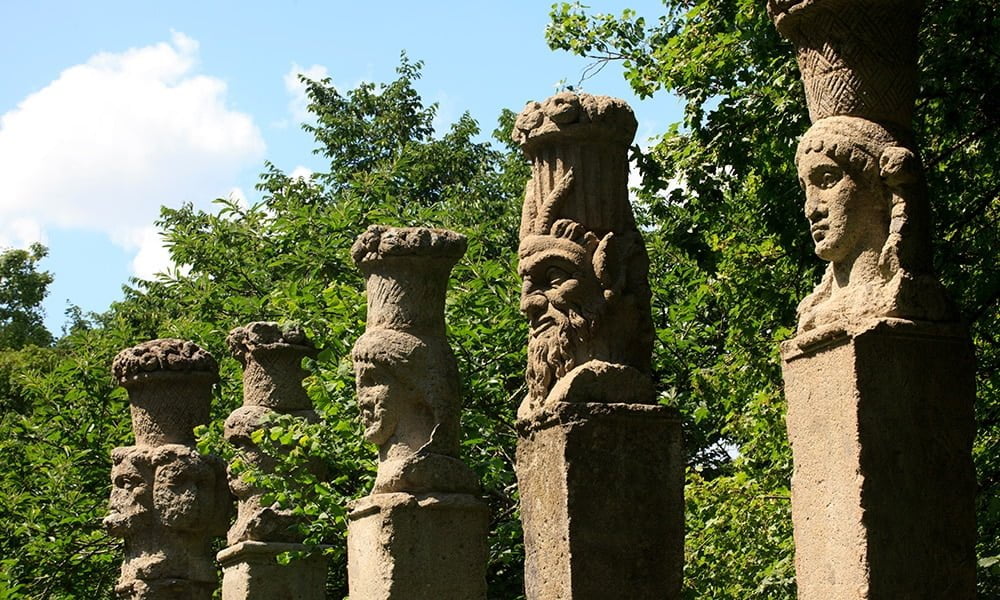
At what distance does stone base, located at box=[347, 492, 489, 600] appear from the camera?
9.81m

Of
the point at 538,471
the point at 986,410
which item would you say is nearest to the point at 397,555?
the point at 538,471

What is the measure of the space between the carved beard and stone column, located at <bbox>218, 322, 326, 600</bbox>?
20.1 feet

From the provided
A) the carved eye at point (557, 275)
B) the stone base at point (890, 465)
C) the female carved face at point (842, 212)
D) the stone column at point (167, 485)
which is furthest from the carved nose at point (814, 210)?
the stone column at point (167, 485)

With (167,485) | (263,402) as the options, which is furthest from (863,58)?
(167,485)

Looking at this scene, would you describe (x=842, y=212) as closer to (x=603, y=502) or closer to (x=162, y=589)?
(x=603, y=502)

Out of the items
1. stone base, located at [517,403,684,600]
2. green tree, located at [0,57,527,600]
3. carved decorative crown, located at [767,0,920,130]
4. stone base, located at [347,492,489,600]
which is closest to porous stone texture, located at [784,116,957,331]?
carved decorative crown, located at [767,0,920,130]

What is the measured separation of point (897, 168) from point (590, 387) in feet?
6.49

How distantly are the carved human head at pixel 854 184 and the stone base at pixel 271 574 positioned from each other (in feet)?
26.7

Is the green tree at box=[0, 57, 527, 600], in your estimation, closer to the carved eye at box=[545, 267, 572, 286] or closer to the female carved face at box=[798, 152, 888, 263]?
the carved eye at box=[545, 267, 572, 286]

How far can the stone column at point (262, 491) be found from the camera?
543 inches

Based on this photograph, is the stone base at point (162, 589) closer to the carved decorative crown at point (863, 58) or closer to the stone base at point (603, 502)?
the stone base at point (603, 502)

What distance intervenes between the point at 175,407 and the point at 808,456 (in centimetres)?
902

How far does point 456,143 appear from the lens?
32.3 metres

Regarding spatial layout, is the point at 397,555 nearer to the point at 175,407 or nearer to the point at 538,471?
the point at 538,471
